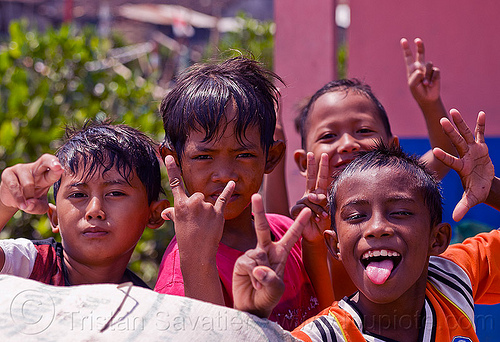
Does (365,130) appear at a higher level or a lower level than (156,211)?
higher

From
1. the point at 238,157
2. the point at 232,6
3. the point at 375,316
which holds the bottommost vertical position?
the point at 375,316

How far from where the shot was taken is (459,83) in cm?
343

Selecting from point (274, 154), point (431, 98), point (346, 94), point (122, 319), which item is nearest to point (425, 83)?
point (431, 98)

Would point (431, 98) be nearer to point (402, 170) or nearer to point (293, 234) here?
point (402, 170)

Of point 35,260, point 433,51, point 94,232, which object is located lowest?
point 35,260

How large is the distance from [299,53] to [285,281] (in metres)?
1.97

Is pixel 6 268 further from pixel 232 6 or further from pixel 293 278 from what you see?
pixel 232 6

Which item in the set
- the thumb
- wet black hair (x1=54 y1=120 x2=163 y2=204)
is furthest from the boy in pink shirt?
the thumb

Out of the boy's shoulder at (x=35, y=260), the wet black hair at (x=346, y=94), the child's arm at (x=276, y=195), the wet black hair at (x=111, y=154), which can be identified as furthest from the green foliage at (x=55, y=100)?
the boy's shoulder at (x=35, y=260)

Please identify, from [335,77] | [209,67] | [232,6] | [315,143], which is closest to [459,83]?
[335,77]

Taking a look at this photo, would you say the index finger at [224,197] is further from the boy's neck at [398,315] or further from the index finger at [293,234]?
the boy's neck at [398,315]

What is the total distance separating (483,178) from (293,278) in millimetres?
747

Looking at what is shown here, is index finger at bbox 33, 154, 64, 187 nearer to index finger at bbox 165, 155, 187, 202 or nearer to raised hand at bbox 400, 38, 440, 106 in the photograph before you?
index finger at bbox 165, 155, 187, 202

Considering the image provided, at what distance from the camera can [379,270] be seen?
1646 millimetres
